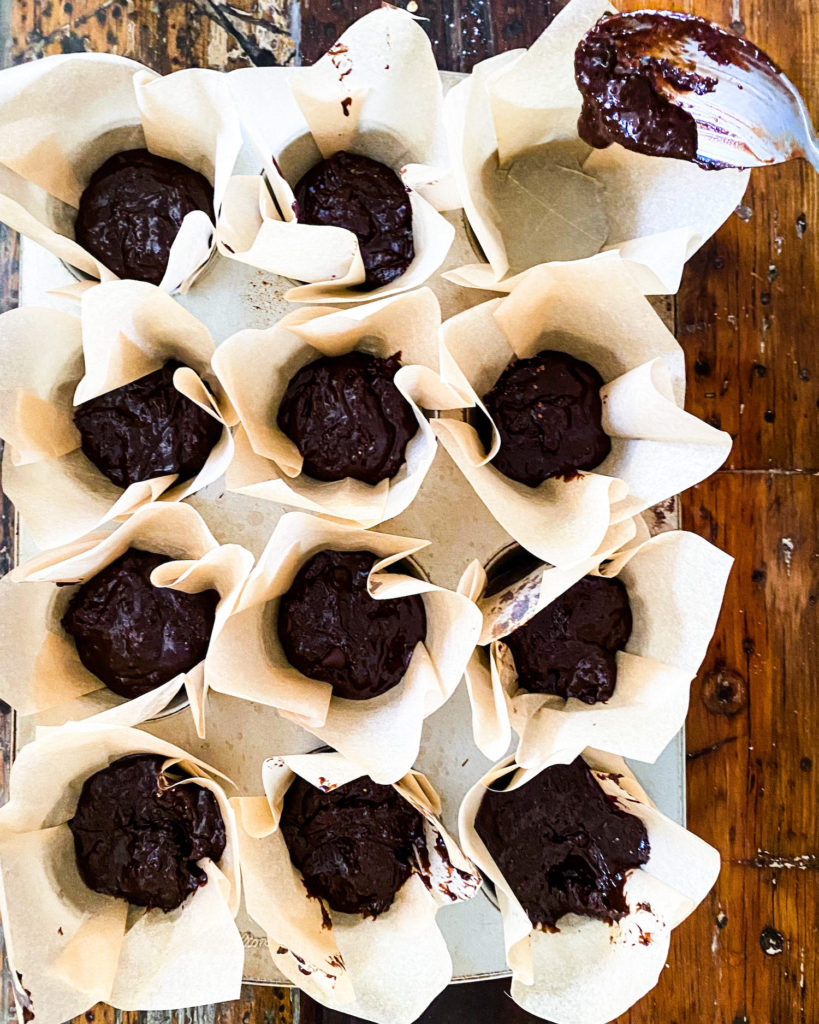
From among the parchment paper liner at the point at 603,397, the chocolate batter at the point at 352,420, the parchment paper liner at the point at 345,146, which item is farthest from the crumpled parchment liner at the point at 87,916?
the parchment paper liner at the point at 345,146

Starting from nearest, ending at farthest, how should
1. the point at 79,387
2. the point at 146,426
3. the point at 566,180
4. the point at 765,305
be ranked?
the point at 79,387 < the point at 146,426 < the point at 566,180 < the point at 765,305

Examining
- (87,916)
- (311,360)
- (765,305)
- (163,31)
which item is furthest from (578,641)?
(163,31)

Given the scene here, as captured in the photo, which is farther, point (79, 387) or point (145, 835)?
point (145, 835)

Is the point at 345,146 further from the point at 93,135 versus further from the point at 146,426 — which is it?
the point at 146,426

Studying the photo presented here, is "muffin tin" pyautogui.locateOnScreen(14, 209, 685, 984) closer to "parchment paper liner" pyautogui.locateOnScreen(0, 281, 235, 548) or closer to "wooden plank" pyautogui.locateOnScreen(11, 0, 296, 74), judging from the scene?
"parchment paper liner" pyautogui.locateOnScreen(0, 281, 235, 548)

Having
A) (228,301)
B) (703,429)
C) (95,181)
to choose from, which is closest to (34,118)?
(95,181)

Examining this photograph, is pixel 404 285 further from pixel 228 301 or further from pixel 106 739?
pixel 106 739
